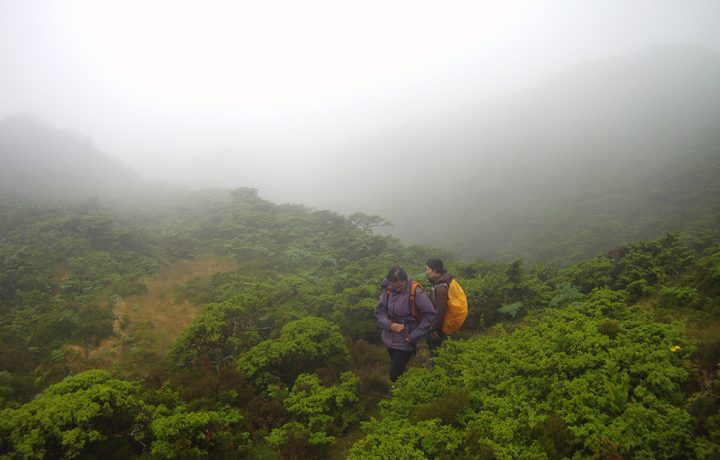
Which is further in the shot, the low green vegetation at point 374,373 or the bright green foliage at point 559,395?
the low green vegetation at point 374,373

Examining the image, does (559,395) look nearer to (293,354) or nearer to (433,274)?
(433,274)

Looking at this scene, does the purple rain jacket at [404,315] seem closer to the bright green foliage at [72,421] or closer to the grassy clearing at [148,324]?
the bright green foliage at [72,421]

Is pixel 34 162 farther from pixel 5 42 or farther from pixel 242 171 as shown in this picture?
pixel 5 42

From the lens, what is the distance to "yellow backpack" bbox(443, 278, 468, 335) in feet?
22.2

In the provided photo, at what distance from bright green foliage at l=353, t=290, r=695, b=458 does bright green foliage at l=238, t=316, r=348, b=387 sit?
82.3 inches

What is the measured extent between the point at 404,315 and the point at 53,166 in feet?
157

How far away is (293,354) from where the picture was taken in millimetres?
7527

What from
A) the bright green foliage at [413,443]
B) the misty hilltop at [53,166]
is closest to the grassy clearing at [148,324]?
the bright green foliage at [413,443]

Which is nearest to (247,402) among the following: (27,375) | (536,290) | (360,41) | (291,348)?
(291,348)

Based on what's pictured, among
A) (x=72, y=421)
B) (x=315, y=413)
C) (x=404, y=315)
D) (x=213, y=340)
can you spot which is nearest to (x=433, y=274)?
(x=404, y=315)

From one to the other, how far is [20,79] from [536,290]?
510 ft

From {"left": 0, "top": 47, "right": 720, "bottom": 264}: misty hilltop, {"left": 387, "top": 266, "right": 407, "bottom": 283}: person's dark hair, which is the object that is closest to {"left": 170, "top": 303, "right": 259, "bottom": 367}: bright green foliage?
{"left": 387, "top": 266, "right": 407, "bottom": 283}: person's dark hair

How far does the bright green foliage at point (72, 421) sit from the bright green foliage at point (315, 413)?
2294 millimetres

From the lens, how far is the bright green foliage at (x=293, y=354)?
7.24m
